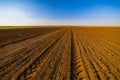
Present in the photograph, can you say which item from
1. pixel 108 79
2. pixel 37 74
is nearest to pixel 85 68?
pixel 108 79

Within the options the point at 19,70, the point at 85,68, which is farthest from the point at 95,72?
the point at 19,70

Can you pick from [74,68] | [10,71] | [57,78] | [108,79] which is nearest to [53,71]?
[57,78]

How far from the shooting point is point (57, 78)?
15.0 feet

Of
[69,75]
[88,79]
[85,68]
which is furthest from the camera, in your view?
[85,68]

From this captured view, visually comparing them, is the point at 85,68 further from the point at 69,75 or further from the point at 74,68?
the point at 69,75

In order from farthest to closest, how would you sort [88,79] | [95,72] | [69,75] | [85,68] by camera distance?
[85,68] < [95,72] < [69,75] < [88,79]

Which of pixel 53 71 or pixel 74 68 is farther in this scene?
pixel 74 68

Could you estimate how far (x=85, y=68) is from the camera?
5.71 metres

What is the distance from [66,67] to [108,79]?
6.32ft

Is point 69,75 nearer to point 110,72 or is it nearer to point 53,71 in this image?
point 53,71

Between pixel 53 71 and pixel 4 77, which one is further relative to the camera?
pixel 53 71

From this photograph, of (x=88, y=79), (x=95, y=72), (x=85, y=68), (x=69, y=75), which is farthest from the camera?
(x=85, y=68)

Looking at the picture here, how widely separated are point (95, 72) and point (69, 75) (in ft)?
3.92

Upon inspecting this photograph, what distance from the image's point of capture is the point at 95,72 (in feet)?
17.1
